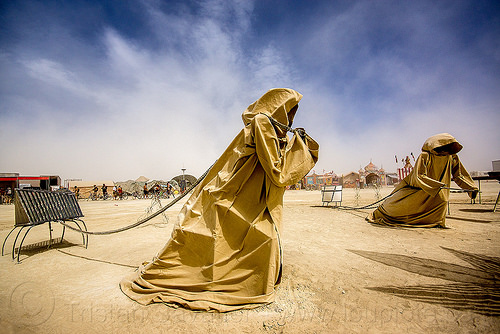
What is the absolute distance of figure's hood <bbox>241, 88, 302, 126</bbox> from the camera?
3.18 meters

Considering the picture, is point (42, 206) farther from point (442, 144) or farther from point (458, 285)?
point (442, 144)

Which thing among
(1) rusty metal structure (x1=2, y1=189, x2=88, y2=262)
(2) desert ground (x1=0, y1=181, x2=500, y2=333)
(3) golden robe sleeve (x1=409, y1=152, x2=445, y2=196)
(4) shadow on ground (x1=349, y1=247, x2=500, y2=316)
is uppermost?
(3) golden robe sleeve (x1=409, y1=152, x2=445, y2=196)

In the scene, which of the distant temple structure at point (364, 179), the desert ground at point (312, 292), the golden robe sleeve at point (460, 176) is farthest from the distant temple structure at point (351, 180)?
the desert ground at point (312, 292)

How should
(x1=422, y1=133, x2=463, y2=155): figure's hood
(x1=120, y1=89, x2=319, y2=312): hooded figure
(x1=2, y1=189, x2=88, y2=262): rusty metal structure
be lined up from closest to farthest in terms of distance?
(x1=120, y1=89, x2=319, y2=312): hooded figure → (x1=2, y1=189, x2=88, y2=262): rusty metal structure → (x1=422, y1=133, x2=463, y2=155): figure's hood

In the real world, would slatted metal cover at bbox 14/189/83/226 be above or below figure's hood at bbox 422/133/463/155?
below

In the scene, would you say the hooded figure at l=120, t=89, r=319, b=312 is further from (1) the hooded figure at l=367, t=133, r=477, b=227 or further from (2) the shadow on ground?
(1) the hooded figure at l=367, t=133, r=477, b=227

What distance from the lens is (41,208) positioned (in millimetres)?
4824

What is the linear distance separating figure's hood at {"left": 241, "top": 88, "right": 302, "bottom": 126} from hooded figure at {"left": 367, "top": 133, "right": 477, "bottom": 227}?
19.5ft

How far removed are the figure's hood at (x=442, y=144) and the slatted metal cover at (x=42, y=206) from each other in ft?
33.5

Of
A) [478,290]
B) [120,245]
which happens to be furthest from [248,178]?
[120,245]

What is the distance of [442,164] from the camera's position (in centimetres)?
697

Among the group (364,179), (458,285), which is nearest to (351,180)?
(364,179)

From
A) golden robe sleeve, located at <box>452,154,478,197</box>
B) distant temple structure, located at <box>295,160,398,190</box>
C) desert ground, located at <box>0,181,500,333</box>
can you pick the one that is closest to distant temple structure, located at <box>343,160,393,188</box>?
distant temple structure, located at <box>295,160,398,190</box>

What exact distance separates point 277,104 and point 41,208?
551 centimetres
